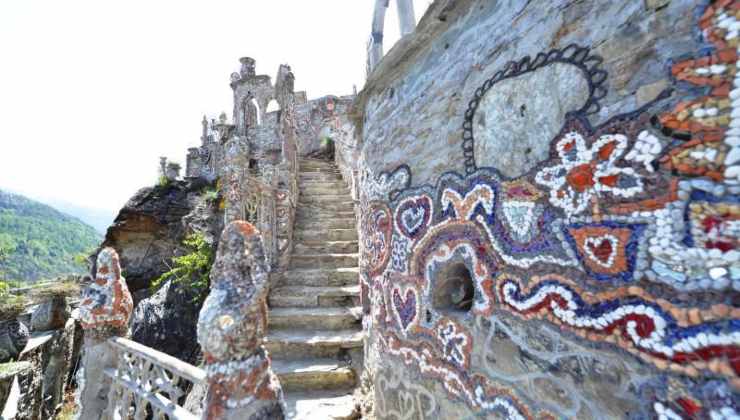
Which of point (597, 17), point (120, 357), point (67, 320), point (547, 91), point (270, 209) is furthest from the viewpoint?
point (67, 320)

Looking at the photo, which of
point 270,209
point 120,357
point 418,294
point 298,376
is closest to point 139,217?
point 270,209

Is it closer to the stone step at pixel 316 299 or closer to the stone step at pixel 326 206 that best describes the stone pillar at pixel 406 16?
the stone step at pixel 316 299

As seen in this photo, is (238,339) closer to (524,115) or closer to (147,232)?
(524,115)

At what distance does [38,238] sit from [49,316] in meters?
62.8

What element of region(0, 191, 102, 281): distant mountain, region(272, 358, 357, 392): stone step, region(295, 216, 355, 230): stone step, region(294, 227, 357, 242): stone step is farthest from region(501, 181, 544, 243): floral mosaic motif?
region(0, 191, 102, 281): distant mountain

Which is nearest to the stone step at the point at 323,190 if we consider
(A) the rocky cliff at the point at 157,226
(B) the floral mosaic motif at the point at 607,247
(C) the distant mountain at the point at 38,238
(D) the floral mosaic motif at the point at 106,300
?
(A) the rocky cliff at the point at 157,226

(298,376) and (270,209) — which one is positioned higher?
(270,209)

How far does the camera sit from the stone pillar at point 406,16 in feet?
9.56

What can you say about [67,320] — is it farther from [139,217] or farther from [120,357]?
[120,357]

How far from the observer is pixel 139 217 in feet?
44.1

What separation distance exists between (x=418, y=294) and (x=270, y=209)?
4043mm

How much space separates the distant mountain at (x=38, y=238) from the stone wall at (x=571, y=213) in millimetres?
50254

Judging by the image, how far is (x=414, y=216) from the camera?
2533mm

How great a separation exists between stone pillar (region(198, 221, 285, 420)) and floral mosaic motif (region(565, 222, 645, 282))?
193 cm
